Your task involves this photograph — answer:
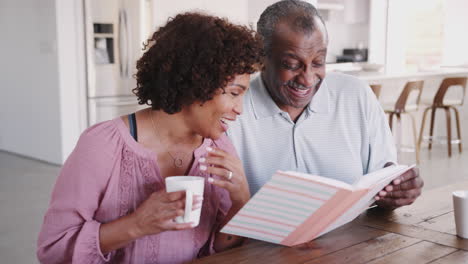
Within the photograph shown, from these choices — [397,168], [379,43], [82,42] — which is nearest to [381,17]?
[379,43]

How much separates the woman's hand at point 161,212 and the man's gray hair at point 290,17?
30.2 inches

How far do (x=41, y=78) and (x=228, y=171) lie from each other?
4.80m

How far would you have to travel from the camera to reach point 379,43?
853 centimetres

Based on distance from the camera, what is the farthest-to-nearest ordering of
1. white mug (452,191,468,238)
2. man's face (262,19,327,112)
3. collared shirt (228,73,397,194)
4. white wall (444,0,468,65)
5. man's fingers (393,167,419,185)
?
white wall (444,0,468,65), collared shirt (228,73,397,194), man's face (262,19,327,112), man's fingers (393,167,419,185), white mug (452,191,468,238)

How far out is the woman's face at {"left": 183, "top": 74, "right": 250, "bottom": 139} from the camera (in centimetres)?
134

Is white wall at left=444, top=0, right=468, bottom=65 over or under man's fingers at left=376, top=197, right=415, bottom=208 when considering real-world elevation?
over

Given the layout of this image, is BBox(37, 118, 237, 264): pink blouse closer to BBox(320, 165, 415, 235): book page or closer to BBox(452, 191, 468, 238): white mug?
BBox(320, 165, 415, 235): book page

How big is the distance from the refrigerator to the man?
3736 mm

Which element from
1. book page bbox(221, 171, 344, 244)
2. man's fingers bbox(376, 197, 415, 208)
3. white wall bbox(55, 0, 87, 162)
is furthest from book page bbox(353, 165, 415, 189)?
white wall bbox(55, 0, 87, 162)

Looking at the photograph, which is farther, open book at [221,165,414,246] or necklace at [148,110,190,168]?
necklace at [148,110,190,168]

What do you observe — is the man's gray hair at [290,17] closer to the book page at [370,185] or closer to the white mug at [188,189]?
the book page at [370,185]

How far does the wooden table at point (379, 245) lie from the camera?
127cm

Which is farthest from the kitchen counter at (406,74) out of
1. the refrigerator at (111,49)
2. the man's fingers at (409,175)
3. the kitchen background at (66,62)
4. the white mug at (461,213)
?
the white mug at (461,213)

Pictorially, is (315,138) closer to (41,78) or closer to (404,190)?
(404,190)
